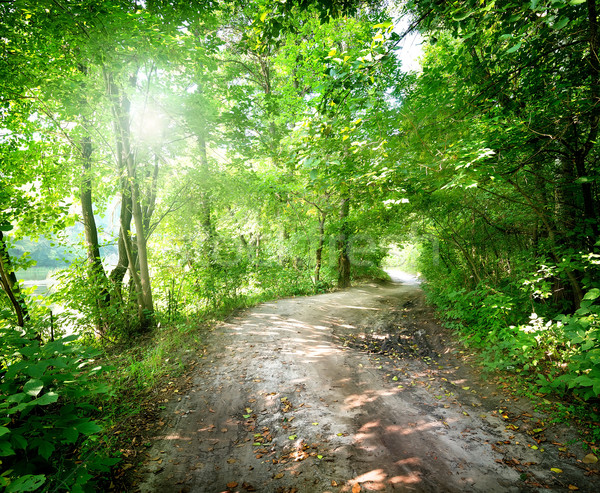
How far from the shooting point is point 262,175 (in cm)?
1209

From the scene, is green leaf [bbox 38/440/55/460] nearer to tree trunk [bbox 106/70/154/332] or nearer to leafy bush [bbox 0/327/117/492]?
leafy bush [bbox 0/327/117/492]

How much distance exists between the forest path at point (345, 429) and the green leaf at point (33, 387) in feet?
5.78

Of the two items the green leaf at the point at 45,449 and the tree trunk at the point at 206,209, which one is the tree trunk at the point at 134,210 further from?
the green leaf at the point at 45,449

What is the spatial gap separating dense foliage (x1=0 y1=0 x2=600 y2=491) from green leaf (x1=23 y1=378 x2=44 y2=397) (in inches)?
0.6

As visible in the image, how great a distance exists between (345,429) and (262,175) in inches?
415

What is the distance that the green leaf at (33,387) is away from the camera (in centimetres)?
189

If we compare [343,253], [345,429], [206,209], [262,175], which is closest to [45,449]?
[345,429]

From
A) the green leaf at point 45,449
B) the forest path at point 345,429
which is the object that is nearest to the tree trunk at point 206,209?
the forest path at point 345,429

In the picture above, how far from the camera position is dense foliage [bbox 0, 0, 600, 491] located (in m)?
2.84

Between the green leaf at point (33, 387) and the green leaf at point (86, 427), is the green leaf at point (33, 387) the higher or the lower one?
the higher one

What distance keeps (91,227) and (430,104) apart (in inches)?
410

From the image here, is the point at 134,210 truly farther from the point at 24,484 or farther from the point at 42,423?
the point at 24,484

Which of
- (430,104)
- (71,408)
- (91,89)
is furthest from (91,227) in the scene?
(430,104)

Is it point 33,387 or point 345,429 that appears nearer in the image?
point 33,387
